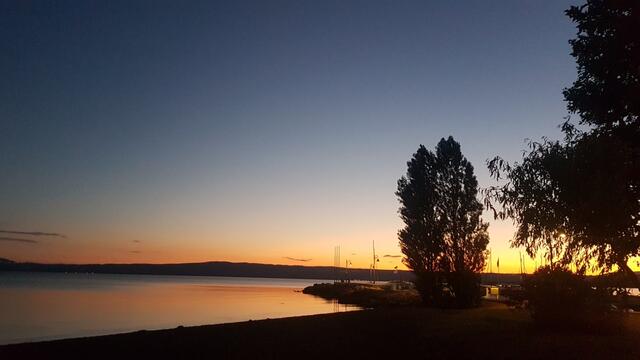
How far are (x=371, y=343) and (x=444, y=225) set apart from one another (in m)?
24.0

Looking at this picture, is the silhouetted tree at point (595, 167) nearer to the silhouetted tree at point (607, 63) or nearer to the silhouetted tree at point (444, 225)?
the silhouetted tree at point (607, 63)

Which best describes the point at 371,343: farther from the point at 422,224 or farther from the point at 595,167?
the point at 422,224

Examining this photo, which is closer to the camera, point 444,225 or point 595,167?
point 595,167

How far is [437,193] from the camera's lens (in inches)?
1729

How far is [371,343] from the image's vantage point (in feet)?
68.1

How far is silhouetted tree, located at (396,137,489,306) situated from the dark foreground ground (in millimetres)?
13740

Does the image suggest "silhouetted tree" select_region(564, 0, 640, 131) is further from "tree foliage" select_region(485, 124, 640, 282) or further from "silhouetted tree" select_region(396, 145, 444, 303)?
"silhouetted tree" select_region(396, 145, 444, 303)

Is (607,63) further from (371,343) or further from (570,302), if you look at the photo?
(371,343)

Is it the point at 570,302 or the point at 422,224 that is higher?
the point at 422,224

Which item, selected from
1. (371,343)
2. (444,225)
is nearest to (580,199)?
(371,343)

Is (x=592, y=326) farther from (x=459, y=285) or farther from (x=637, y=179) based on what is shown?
(x=459, y=285)

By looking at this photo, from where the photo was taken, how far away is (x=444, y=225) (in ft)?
142

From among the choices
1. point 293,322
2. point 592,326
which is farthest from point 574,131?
point 293,322

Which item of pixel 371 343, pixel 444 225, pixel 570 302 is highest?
pixel 444 225
